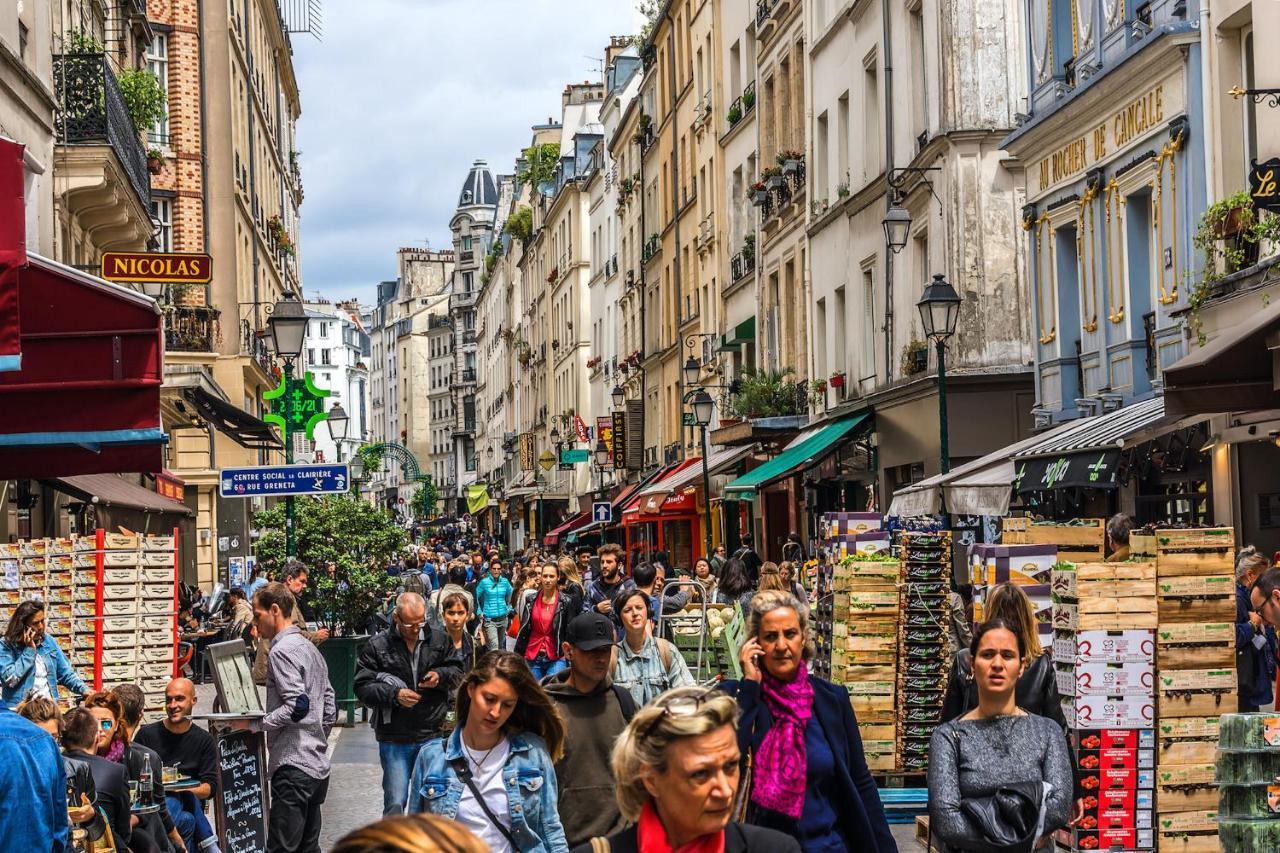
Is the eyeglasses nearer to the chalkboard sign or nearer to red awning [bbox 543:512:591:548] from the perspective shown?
the chalkboard sign

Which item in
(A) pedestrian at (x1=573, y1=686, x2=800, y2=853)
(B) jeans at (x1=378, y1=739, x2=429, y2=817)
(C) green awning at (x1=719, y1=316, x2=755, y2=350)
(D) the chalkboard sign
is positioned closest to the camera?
(A) pedestrian at (x1=573, y1=686, x2=800, y2=853)

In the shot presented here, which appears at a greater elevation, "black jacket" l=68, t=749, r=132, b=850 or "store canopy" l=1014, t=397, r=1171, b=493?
"store canopy" l=1014, t=397, r=1171, b=493

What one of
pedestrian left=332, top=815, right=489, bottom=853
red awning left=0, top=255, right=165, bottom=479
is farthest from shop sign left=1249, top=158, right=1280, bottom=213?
pedestrian left=332, top=815, right=489, bottom=853

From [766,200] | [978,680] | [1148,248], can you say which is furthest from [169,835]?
[766,200]

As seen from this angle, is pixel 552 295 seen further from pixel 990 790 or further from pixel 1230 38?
pixel 990 790

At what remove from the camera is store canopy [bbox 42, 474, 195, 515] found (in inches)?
823

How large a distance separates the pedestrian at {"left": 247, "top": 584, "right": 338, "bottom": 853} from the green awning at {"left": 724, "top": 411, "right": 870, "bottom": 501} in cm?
1751

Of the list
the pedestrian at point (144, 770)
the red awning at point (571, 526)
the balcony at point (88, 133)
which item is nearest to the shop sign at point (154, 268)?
the balcony at point (88, 133)

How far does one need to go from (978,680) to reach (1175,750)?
4.10m

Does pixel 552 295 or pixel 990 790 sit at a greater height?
pixel 552 295

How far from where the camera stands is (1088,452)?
17016 mm

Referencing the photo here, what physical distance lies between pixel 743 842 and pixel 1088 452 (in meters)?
13.4

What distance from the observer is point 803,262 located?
3525cm

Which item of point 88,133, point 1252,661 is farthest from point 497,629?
point 1252,661
